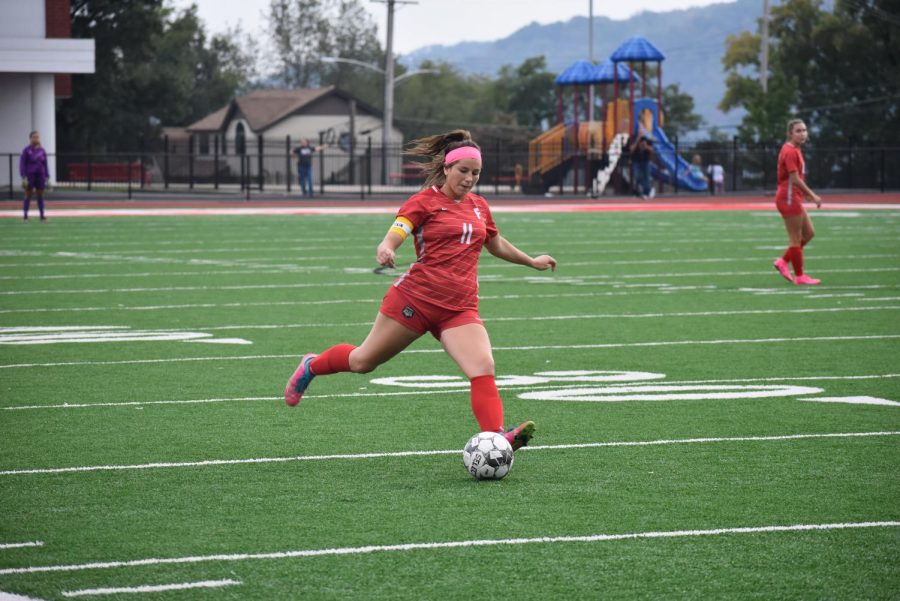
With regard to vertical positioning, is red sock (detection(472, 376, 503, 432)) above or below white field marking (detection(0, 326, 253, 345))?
above

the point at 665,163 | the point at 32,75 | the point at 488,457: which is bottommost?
the point at 488,457

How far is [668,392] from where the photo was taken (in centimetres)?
987

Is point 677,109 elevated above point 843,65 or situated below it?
below

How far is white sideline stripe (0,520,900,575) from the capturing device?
18.1ft

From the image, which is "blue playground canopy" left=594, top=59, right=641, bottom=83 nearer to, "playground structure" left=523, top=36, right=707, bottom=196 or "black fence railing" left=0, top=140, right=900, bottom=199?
"playground structure" left=523, top=36, right=707, bottom=196

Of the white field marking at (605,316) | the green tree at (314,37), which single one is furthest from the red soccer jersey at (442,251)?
the green tree at (314,37)

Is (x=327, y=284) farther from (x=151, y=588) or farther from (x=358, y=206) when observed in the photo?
(x=358, y=206)

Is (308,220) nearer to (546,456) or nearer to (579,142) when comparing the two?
(579,142)

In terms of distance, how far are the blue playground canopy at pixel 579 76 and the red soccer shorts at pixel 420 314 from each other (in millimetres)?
47912

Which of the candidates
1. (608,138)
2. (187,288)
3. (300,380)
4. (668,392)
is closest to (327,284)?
(187,288)

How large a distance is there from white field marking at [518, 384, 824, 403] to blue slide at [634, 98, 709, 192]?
43044 mm

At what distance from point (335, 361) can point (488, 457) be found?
1.34m

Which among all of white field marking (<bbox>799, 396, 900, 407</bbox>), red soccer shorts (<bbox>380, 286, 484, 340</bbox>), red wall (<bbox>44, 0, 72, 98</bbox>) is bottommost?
white field marking (<bbox>799, 396, 900, 407</bbox>)

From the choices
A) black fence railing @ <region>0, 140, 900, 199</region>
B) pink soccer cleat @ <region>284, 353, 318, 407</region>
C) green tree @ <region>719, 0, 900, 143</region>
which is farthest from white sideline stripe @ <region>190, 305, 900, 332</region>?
green tree @ <region>719, 0, 900, 143</region>
